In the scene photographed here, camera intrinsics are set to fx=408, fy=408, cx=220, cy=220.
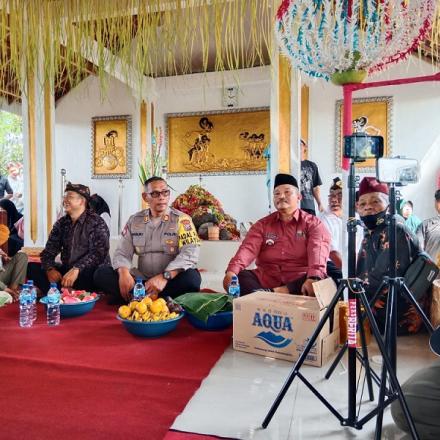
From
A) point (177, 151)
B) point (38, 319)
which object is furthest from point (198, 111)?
point (38, 319)

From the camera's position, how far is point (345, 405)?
1439 mm

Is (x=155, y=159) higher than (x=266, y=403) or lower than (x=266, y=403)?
higher

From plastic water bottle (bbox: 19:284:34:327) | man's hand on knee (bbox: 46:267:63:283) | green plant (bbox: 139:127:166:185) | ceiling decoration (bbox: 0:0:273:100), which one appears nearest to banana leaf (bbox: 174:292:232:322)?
plastic water bottle (bbox: 19:284:34:327)

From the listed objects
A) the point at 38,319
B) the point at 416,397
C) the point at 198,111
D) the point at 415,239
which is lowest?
the point at 38,319

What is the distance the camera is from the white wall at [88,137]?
6.86 meters

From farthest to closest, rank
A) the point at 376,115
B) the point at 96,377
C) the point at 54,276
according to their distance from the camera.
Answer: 1. the point at 376,115
2. the point at 54,276
3. the point at 96,377

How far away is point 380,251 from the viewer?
2111mm

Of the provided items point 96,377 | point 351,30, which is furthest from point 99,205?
point 351,30

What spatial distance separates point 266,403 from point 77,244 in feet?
6.70

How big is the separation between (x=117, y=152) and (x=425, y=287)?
5.87m

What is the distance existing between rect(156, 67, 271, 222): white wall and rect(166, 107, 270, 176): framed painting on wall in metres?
0.11

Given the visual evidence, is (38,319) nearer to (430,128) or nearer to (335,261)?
(335,261)

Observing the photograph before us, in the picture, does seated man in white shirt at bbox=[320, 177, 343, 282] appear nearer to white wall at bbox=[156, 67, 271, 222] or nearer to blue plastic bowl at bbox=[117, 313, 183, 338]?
blue plastic bowl at bbox=[117, 313, 183, 338]

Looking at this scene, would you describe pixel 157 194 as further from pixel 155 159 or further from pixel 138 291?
pixel 155 159
